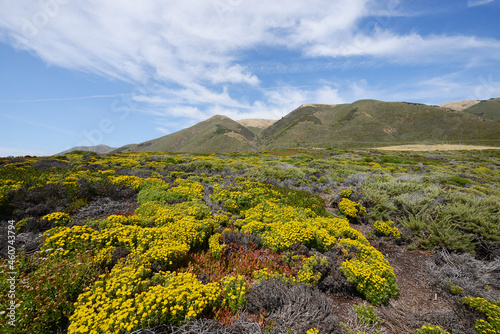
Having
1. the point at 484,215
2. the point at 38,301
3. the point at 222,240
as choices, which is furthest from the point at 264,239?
the point at 484,215

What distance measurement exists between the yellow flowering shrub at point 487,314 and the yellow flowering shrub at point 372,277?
1293mm

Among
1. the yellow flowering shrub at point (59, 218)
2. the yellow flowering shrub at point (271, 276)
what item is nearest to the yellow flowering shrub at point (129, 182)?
the yellow flowering shrub at point (59, 218)

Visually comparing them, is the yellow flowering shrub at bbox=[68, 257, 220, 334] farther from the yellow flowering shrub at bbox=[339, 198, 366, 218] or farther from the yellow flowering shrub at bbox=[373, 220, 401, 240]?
the yellow flowering shrub at bbox=[339, 198, 366, 218]

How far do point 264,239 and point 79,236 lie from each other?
5.04 m

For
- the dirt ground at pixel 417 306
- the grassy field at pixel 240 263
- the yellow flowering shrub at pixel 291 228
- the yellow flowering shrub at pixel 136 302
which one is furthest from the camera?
the yellow flowering shrub at pixel 291 228

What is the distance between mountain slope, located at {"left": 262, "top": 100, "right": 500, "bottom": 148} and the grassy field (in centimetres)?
9725

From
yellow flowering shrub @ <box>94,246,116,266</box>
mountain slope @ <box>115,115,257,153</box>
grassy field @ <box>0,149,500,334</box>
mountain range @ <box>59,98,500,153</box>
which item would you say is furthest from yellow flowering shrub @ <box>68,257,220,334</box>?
mountain slope @ <box>115,115,257,153</box>

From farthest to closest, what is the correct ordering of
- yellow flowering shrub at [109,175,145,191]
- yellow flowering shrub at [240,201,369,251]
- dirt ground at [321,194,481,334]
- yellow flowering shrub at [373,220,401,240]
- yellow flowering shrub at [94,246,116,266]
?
yellow flowering shrub at [109,175,145,191]
yellow flowering shrub at [373,220,401,240]
yellow flowering shrub at [240,201,369,251]
yellow flowering shrub at [94,246,116,266]
dirt ground at [321,194,481,334]

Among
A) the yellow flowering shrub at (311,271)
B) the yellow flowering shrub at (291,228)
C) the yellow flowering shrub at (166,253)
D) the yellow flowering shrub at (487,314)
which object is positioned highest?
the yellow flowering shrub at (166,253)

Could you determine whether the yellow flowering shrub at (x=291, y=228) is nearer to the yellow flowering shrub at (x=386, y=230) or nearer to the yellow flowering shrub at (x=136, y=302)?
the yellow flowering shrub at (x=386, y=230)

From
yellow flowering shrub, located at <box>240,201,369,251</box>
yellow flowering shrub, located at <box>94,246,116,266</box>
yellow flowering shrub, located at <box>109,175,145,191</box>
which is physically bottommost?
yellow flowering shrub, located at <box>240,201,369,251</box>

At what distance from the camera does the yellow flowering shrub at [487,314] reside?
3480 mm

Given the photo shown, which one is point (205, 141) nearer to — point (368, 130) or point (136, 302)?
point (368, 130)

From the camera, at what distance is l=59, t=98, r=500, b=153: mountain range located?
92.3 metres
